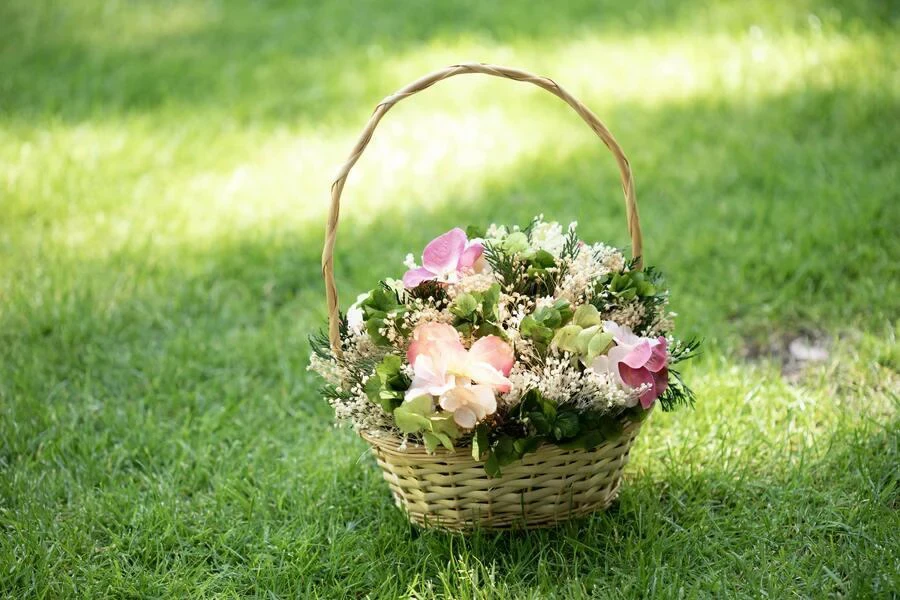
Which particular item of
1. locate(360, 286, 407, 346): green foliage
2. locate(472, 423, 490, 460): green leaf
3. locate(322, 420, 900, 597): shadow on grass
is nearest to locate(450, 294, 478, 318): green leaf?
locate(360, 286, 407, 346): green foliage

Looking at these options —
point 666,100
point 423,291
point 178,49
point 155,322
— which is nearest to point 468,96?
point 666,100

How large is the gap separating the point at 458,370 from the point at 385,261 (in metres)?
1.54

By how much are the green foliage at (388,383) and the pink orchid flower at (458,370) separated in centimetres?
3

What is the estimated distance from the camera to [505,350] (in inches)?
68.4

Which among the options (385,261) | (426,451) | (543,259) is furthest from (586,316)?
(385,261)

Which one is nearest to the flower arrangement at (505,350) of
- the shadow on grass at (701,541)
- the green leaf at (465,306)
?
the green leaf at (465,306)

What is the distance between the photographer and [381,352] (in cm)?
187

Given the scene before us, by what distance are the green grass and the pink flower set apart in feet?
1.76

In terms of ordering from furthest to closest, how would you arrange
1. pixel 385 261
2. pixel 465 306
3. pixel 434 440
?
1. pixel 385 261
2. pixel 465 306
3. pixel 434 440

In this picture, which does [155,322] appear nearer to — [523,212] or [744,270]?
[523,212]

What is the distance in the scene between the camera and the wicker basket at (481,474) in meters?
1.79

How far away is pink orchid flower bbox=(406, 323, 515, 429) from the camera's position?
1.67m

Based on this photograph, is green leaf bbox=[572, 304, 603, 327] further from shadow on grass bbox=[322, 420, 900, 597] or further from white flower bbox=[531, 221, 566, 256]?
shadow on grass bbox=[322, 420, 900, 597]

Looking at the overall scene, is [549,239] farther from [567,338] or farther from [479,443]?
[479,443]
